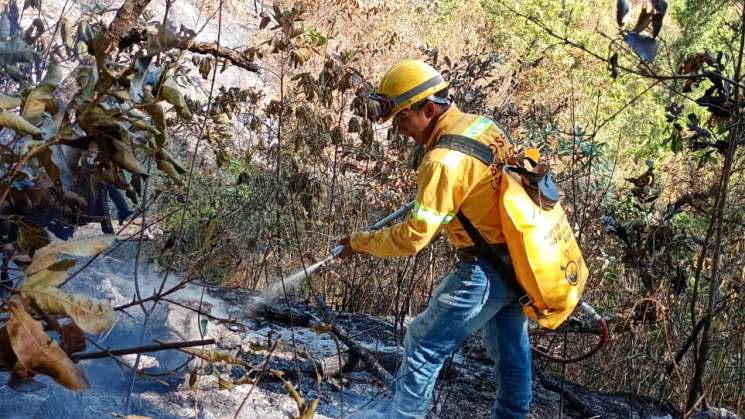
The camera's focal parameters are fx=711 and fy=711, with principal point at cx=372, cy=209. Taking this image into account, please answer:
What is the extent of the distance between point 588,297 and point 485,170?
8.07 feet

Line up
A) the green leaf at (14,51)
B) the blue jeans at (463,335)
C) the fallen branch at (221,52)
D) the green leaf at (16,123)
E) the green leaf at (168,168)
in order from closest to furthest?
the green leaf at (16,123) → the green leaf at (168,168) → the green leaf at (14,51) → the fallen branch at (221,52) → the blue jeans at (463,335)

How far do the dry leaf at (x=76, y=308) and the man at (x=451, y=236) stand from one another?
1.86 meters

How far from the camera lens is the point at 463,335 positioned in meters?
3.09

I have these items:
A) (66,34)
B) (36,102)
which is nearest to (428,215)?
(36,102)

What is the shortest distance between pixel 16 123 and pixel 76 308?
32 centimetres

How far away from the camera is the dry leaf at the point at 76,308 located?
3.24ft

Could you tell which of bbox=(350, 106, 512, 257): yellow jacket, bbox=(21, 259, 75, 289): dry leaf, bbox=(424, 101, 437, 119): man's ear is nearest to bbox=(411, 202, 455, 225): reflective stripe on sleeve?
bbox=(350, 106, 512, 257): yellow jacket

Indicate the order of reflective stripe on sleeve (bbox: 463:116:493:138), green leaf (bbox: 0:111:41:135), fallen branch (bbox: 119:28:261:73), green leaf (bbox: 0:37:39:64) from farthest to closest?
reflective stripe on sleeve (bbox: 463:116:493:138)
fallen branch (bbox: 119:28:261:73)
green leaf (bbox: 0:37:39:64)
green leaf (bbox: 0:111:41:135)

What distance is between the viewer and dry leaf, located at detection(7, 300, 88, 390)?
37.5 inches

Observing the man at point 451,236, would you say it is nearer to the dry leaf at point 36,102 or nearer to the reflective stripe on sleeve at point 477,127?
the reflective stripe on sleeve at point 477,127

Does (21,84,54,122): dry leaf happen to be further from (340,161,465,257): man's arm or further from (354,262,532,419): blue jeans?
(354,262,532,419): blue jeans

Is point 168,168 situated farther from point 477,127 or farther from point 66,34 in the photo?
point 66,34

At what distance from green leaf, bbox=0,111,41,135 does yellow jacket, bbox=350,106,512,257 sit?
181 centimetres

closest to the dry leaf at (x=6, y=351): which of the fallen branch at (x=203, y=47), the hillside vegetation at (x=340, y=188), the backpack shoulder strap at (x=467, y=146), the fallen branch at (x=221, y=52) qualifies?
the hillside vegetation at (x=340, y=188)
